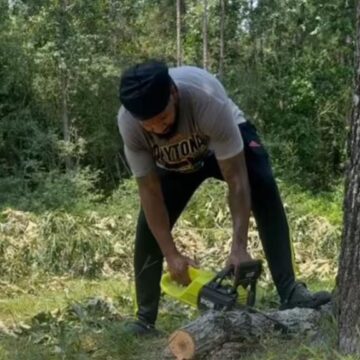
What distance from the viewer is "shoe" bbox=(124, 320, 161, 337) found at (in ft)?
13.0

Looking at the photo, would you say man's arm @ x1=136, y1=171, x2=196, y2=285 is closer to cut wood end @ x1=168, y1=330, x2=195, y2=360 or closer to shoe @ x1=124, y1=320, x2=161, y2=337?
shoe @ x1=124, y1=320, x2=161, y2=337

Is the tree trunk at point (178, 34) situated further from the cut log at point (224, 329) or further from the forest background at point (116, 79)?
the cut log at point (224, 329)

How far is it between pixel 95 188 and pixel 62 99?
2794mm

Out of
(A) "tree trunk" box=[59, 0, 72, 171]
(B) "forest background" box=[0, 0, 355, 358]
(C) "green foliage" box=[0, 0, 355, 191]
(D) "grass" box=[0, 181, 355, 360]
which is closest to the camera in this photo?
(D) "grass" box=[0, 181, 355, 360]

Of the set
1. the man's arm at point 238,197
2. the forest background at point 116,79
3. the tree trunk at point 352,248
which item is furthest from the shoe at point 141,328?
the forest background at point 116,79

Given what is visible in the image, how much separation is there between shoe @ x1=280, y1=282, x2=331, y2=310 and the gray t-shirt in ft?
2.68

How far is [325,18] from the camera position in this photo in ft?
39.1

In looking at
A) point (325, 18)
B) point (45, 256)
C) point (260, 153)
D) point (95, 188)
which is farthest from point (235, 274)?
point (95, 188)

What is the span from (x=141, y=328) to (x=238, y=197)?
100 centimetres

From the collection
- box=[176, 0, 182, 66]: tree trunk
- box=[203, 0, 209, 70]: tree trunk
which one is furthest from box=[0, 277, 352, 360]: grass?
box=[176, 0, 182, 66]: tree trunk

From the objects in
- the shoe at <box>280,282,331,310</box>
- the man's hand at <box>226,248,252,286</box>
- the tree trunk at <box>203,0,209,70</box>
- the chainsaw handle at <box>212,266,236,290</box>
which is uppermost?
the man's hand at <box>226,248,252,286</box>

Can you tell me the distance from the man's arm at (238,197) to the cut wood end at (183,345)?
519 millimetres

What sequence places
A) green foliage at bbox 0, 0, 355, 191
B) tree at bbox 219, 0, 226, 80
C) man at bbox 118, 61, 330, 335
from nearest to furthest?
man at bbox 118, 61, 330, 335 < green foliage at bbox 0, 0, 355, 191 < tree at bbox 219, 0, 226, 80

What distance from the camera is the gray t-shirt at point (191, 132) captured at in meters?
3.42
